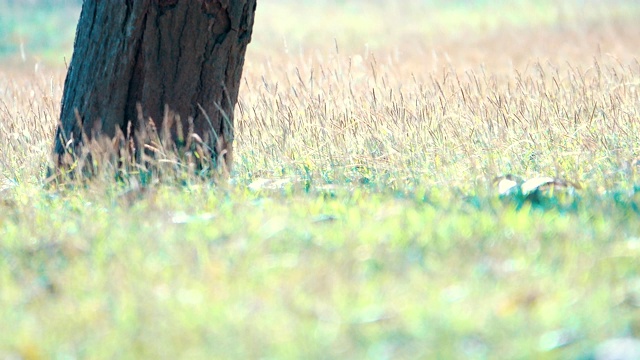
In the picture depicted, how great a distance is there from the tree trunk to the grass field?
379 mm

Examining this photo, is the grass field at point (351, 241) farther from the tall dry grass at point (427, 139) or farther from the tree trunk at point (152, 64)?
the tree trunk at point (152, 64)

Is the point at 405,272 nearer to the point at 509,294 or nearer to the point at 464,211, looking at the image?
the point at 509,294

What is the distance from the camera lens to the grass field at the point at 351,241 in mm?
2760

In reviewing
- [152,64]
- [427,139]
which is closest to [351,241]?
[152,64]

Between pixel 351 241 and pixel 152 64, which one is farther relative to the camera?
pixel 152 64

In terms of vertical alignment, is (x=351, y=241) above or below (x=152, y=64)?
below

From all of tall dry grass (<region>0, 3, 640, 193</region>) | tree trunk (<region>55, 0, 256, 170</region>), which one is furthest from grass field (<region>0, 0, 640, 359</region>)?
tree trunk (<region>55, 0, 256, 170</region>)

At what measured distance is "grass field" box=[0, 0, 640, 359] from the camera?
2.76 metres

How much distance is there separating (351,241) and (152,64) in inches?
86.4

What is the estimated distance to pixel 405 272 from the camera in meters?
3.22

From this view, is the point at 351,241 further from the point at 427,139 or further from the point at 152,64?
the point at 427,139

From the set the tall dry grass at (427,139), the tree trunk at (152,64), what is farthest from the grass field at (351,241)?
the tree trunk at (152,64)

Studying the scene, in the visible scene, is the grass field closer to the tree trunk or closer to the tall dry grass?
the tall dry grass

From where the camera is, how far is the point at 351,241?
3527 millimetres
